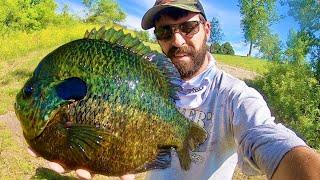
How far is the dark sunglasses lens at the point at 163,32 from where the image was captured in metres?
2.72

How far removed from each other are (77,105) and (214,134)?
144 centimetres

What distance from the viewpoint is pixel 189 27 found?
2744mm

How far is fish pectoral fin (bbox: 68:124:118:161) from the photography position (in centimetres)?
145

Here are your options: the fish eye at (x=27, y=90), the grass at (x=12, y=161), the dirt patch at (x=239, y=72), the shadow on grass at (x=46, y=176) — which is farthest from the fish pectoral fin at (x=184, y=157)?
the dirt patch at (x=239, y=72)

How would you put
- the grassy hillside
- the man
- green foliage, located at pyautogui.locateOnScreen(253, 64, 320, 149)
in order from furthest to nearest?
green foliage, located at pyautogui.locateOnScreen(253, 64, 320, 149)
the grassy hillside
the man

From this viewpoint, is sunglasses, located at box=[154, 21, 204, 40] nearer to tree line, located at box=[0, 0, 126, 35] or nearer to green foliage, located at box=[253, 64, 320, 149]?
green foliage, located at box=[253, 64, 320, 149]

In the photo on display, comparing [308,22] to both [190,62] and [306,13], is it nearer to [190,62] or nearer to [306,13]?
[306,13]

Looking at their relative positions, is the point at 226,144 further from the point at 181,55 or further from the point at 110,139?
the point at 110,139

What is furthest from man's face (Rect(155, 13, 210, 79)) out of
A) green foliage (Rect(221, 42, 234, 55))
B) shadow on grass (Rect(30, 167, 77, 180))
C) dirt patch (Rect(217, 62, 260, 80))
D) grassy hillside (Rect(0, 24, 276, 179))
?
green foliage (Rect(221, 42, 234, 55))

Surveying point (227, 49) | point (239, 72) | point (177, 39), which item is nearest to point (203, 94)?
point (177, 39)

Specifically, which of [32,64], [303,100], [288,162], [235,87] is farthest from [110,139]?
[32,64]

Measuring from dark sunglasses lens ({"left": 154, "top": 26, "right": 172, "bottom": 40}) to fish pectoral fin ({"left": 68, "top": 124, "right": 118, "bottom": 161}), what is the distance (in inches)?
52.6

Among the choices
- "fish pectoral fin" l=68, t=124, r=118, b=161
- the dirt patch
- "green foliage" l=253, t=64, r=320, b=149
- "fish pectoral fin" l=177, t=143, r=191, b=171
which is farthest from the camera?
the dirt patch

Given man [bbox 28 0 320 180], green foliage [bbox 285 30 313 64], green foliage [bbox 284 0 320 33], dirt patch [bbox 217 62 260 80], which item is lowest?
dirt patch [bbox 217 62 260 80]
